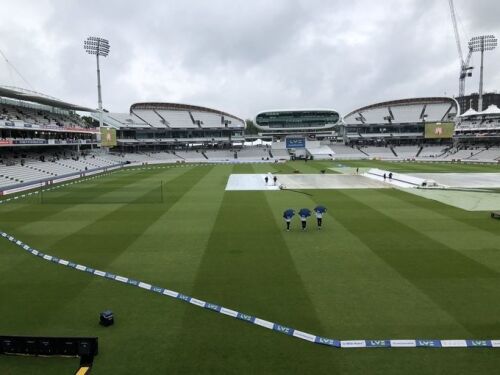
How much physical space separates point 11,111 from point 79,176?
49.7 ft

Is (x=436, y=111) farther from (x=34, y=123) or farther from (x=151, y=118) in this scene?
(x=34, y=123)

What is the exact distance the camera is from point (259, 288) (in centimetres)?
1244

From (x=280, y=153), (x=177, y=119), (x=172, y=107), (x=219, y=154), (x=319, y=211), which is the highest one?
(x=172, y=107)

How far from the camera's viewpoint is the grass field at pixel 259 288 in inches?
334

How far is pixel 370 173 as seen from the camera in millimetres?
49750

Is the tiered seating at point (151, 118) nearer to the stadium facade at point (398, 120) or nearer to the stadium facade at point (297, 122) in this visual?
the stadium facade at point (297, 122)

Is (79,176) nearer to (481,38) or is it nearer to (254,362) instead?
(254,362)

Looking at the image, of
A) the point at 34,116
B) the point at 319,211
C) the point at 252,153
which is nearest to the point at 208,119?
the point at 252,153

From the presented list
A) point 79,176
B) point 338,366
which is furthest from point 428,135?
point 338,366

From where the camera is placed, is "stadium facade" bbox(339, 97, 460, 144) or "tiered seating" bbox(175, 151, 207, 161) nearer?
"tiered seating" bbox(175, 151, 207, 161)

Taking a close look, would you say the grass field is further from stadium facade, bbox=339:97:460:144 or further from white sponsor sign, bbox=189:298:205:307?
stadium facade, bbox=339:97:460:144

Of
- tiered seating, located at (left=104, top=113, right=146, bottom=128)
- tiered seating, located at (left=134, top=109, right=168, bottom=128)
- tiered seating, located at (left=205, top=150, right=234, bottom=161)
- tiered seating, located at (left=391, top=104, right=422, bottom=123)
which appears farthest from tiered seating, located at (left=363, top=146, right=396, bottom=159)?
tiered seating, located at (left=104, top=113, right=146, bottom=128)

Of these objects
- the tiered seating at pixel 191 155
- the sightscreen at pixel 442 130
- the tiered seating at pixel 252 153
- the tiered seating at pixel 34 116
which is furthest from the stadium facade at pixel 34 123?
the sightscreen at pixel 442 130

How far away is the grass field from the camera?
8484mm
